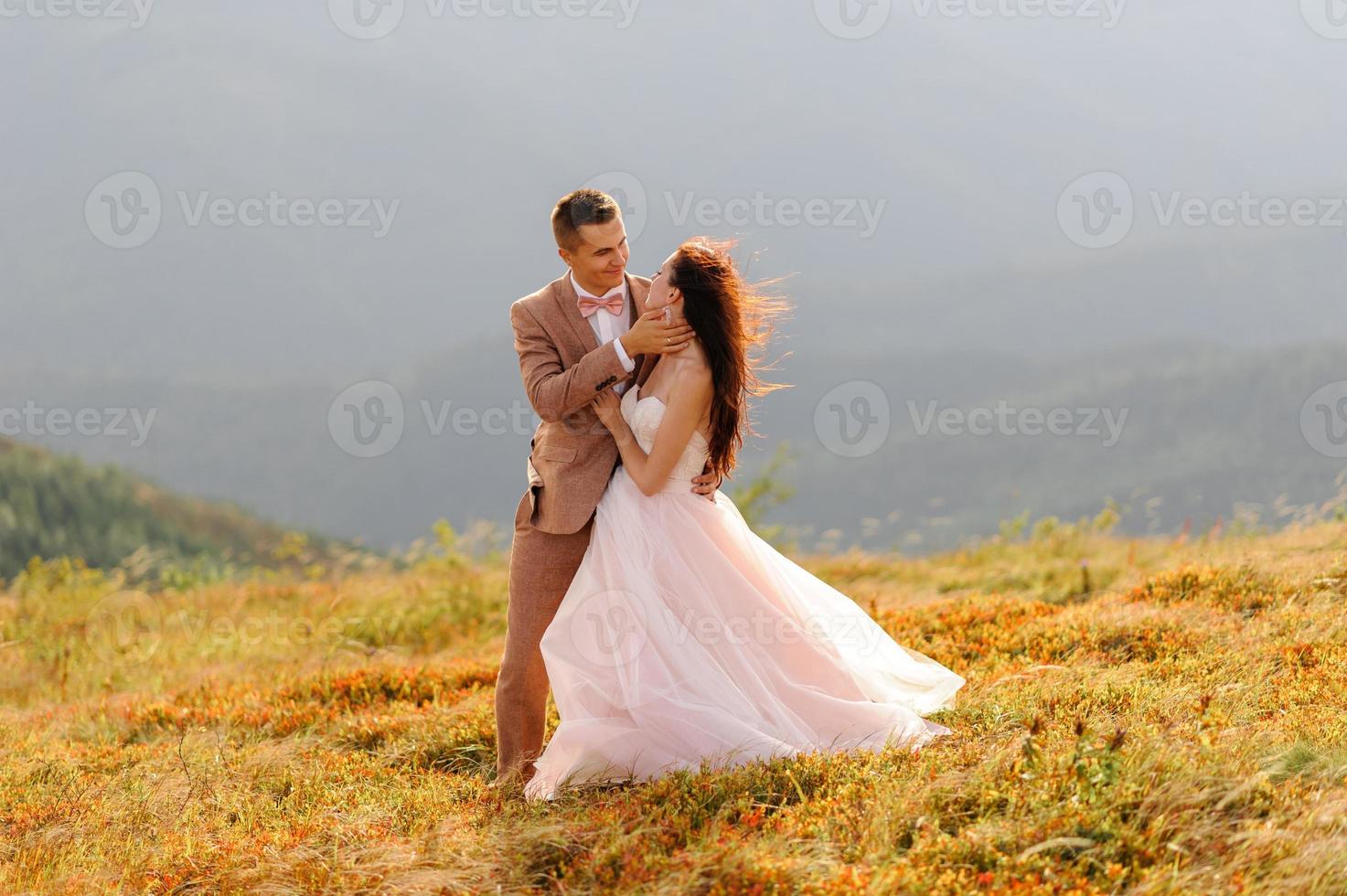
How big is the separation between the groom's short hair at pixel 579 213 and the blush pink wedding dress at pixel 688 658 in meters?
0.82

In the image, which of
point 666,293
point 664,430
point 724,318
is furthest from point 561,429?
point 724,318

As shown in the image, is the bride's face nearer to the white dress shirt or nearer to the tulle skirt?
the white dress shirt

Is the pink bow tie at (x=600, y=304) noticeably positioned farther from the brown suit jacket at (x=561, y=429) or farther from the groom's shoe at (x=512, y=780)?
the groom's shoe at (x=512, y=780)

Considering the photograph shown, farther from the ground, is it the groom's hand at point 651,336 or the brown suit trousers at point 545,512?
the groom's hand at point 651,336

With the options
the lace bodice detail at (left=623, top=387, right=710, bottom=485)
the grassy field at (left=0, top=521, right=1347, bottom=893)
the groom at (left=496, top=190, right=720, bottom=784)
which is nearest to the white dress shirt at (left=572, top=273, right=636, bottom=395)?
the groom at (left=496, top=190, right=720, bottom=784)

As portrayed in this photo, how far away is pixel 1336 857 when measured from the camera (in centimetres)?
337

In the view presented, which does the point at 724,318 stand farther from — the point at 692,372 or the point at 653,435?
the point at 653,435

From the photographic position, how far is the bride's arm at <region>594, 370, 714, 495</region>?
5156mm

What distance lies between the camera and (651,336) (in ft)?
16.5

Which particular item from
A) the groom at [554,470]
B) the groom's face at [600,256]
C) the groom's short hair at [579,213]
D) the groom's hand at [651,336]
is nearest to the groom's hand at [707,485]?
the groom at [554,470]

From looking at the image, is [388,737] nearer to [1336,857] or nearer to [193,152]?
[1336,857]

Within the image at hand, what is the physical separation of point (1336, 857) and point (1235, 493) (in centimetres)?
4937

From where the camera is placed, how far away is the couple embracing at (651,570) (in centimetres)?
499

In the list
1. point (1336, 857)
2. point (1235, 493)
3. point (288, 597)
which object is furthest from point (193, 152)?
point (1336, 857)
